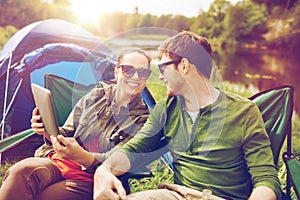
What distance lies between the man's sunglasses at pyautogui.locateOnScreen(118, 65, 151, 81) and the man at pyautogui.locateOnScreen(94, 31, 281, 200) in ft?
0.24

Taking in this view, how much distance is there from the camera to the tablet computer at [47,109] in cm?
145

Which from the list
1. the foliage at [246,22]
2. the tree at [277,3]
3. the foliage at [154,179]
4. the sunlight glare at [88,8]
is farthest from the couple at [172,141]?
the tree at [277,3]

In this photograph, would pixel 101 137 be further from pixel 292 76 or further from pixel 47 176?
pixel 292 76

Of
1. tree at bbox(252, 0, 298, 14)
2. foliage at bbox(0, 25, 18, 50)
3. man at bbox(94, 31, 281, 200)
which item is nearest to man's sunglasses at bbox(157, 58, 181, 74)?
man at bbox(94, 31, 281, 200)

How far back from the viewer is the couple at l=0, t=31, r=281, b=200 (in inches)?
55.2

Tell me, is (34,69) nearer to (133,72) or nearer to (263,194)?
(133,72)

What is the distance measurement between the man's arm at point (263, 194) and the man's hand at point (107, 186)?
43 centimetres

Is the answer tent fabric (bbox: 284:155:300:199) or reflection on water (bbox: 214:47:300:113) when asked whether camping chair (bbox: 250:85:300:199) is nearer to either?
tent fabric (bbox: 284:155:300:199)

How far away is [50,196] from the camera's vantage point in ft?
4.80

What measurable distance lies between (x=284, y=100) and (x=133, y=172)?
674 millimetres

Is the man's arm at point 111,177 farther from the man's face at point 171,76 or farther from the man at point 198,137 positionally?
the man's face at point 171,76

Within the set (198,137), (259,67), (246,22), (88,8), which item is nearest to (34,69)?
(88,8)

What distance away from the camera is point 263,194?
4.37ft

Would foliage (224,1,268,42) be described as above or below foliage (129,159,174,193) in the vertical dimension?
above
